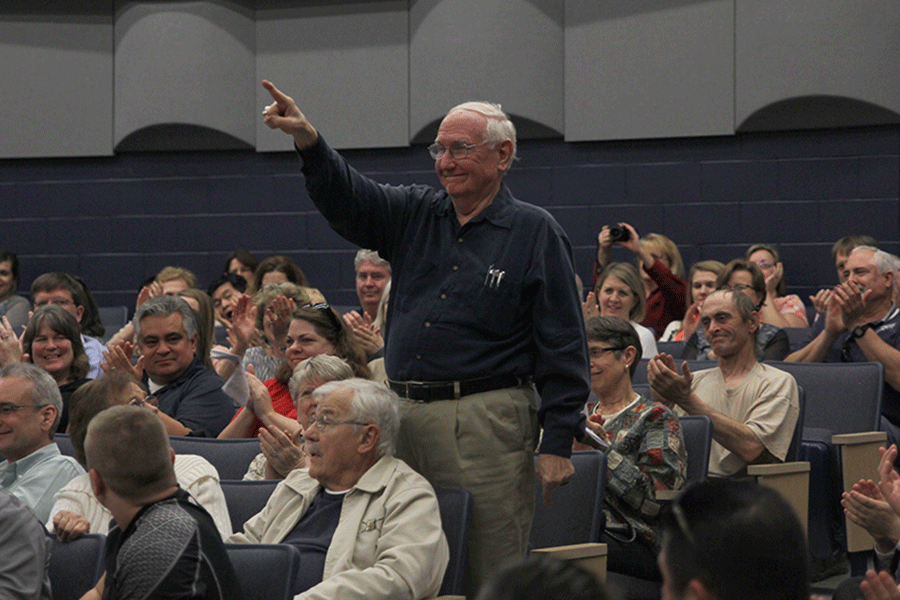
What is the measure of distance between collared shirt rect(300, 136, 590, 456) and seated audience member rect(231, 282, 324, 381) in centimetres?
146

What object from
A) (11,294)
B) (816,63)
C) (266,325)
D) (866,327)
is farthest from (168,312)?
(816,63)

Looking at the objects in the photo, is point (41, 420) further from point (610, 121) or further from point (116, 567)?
point (610, 121)

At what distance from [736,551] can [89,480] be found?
1.65 metres

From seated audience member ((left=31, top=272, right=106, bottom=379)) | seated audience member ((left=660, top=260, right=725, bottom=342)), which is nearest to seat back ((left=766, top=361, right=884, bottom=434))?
seated audience member ((left=660, top=260, right=725, bottom=342))

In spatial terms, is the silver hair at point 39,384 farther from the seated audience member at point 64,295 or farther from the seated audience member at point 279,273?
the seated audience member at point 279,273

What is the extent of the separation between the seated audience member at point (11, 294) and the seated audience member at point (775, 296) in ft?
12.8

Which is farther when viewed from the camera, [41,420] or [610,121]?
[610,121]

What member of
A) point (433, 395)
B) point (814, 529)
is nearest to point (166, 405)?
point (433, 395)

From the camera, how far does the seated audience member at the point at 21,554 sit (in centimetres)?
197

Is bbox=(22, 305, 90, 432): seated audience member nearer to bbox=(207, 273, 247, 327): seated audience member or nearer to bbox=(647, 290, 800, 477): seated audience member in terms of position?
bbox=(207, 273, 247, 327): seated audience member

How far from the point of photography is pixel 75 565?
84.0 inches

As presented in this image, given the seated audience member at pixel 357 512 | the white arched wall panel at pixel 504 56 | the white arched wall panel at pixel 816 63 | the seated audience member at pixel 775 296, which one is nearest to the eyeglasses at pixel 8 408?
the seated audience member at pixel 357 512

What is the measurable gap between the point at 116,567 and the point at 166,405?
69.2 inches

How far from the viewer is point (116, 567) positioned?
163 centimetres
